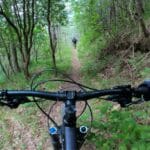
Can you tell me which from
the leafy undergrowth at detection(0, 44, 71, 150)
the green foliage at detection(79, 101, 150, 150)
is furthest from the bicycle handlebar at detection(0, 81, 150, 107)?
the leafy undergrowth at detection(0, 44, 71, 150)

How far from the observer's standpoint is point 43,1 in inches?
540

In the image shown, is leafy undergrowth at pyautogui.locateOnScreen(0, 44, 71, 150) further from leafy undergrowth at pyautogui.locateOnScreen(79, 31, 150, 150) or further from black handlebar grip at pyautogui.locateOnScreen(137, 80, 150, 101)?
black handlebar grip at pyautogui.locateOnScreen(137, 80, 150, 101)

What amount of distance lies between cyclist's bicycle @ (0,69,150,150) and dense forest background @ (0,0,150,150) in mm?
1395

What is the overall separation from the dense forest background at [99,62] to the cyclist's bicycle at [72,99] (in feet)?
4.58

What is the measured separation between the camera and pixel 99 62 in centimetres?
1386

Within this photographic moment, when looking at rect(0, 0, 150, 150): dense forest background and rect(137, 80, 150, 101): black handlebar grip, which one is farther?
rect(0, 0, 150, 150): dense forest background

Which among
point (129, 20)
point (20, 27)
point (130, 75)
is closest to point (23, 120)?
point (130, 75)

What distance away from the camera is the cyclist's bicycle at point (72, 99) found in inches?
77.1

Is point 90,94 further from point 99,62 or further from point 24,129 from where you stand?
point 99,62

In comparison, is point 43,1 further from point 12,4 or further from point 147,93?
point 147,93

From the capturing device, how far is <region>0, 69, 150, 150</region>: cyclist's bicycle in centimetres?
196

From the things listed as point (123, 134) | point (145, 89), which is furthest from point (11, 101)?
point (123, 134)

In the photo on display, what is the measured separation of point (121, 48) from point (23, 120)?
706 cm

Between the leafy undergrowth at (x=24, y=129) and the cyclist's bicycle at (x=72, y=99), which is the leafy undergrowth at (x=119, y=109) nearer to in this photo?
the leafy undergrowth at (x=24, y=129)
